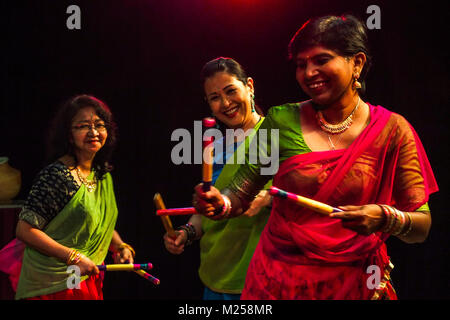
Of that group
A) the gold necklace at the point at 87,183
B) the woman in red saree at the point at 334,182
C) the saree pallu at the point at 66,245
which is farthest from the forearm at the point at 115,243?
the woman in red saree at the point at 334,182

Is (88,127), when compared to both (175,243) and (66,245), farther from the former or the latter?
(175,243)

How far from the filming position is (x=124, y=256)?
7.84 ft

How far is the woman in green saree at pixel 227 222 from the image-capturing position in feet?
6.24

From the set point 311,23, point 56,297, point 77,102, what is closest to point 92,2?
point 77,102

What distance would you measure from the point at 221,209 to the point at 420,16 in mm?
1698

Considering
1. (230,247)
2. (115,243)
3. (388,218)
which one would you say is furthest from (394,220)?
(115,243)

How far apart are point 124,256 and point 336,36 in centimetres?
152

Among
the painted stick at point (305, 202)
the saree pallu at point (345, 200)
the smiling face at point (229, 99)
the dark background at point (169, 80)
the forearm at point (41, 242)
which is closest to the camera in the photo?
the painted stick at point (305, 202)

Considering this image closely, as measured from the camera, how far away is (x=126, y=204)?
10.5 feet

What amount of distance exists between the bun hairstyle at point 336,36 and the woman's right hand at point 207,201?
0.47 meters

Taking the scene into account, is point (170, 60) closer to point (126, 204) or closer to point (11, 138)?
point (126, 204)

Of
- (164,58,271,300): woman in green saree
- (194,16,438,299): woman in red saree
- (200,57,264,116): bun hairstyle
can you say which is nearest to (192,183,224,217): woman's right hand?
(194,16,438,299): woman in red saree

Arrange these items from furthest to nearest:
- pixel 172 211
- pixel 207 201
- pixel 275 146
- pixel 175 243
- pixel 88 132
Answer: pixel 88 132, pixel 175 243, pixel 172 211, pixel 275 146, pixel 207 201

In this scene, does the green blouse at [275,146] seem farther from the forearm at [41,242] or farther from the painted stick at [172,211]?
the forearm at [41,242]
